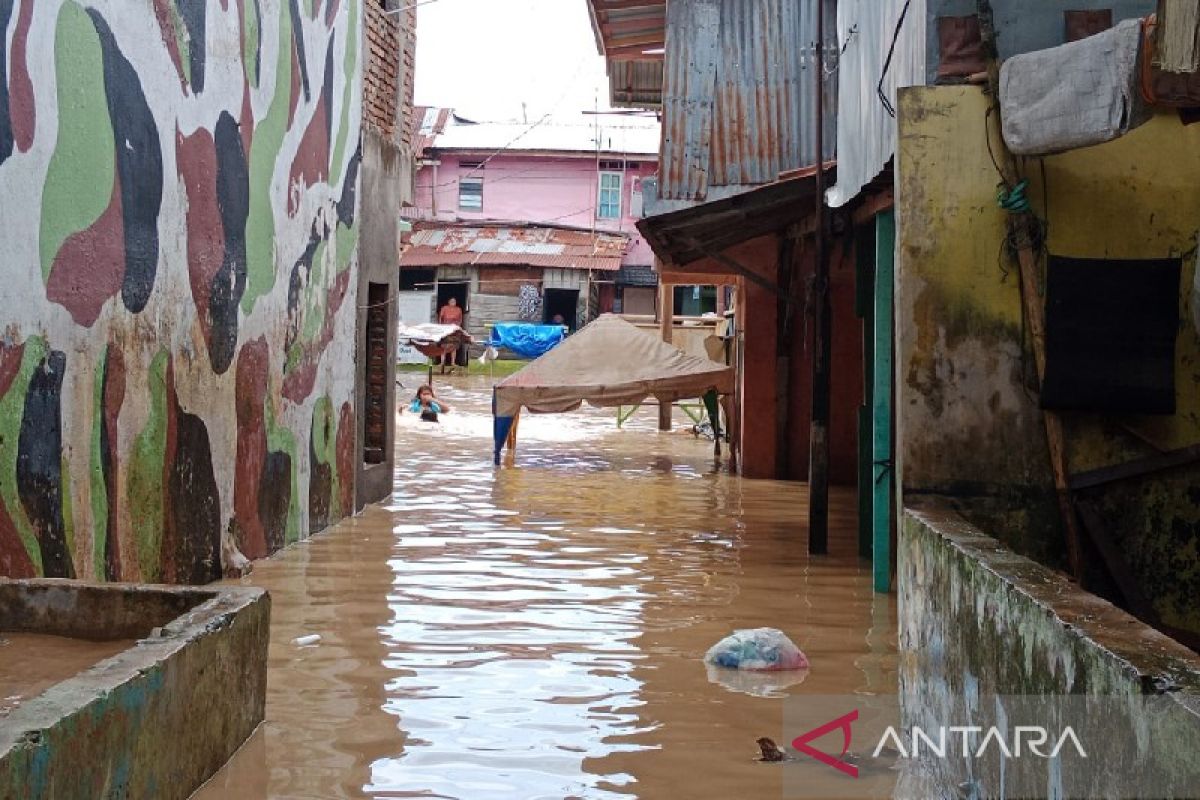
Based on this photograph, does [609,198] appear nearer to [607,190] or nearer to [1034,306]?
[607,190]

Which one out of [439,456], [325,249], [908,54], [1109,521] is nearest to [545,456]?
[439,456]

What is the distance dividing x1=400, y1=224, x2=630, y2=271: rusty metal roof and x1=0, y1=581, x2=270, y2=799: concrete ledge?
33537 millimetres

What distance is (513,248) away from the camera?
3919 cm

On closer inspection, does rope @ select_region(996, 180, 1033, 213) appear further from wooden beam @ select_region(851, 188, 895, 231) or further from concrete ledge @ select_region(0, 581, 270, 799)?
concrete ledge @ select_region(0, 581, 270, 799)

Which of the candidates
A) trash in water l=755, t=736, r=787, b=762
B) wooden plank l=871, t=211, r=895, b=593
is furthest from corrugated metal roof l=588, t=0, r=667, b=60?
trash in water l=755, t=736, r=787, b=762

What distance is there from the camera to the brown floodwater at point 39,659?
4680 millimetres

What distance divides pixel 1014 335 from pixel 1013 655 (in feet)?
9.14

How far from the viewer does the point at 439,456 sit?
18.5m

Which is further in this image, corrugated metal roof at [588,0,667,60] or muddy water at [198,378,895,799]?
corrugated metal roof at [588,0,667,60]

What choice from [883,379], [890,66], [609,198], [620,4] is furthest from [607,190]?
[883,379]

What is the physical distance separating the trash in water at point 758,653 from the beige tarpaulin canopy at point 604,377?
10.7m

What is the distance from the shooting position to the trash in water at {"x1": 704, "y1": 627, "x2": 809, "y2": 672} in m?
6.81

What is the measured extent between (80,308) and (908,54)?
4560 millimetres

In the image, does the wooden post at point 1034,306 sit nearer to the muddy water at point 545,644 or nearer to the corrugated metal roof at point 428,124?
the muddy water at point 545,644
